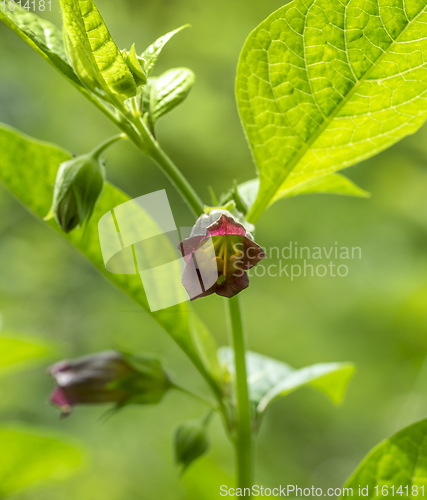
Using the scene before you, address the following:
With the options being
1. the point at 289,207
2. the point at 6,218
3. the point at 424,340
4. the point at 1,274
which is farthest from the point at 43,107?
the point at 424,340

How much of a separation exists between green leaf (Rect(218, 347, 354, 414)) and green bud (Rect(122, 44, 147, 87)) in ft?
1.57

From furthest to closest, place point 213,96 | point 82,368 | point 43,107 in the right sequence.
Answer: point 43,107, point 213,96, point 82,368

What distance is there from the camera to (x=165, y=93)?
630 mm

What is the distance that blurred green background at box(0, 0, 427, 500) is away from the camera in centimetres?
306

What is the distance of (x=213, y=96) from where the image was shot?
11.6ft

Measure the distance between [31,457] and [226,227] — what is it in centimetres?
92

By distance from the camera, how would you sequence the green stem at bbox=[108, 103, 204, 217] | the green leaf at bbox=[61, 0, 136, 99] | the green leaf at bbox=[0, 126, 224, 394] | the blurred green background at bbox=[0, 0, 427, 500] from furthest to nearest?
the blurred green background at bbox=[0, 0, 427, 500] < the green leaf at bbox=[0, 126, 224, 394] < the green stem at bbox=[108, 103, 204, 217] < the green leaf at bbox=[61, 0, 136, 99]

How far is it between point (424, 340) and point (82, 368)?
7.43 ft

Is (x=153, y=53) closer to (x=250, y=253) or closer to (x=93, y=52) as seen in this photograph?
(x=93, y=52)

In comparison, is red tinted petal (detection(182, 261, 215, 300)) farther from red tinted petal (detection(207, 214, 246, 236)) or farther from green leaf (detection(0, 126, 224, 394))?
green leaf (detection(0, 126, 224, 394))

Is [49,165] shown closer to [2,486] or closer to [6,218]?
[2,486]
